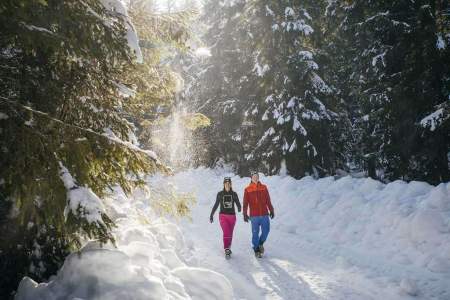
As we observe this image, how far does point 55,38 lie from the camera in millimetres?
4109

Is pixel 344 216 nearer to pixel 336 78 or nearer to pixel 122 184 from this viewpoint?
pixel 122 184

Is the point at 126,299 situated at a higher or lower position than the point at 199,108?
lower

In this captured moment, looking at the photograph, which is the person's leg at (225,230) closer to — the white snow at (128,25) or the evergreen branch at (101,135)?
the evergreen branch at (101,135)

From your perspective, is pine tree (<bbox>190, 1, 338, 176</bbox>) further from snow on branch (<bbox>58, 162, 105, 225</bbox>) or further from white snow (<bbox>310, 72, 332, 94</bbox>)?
snow on branch (<bbox>58, 162, 105, 225</bbox>)

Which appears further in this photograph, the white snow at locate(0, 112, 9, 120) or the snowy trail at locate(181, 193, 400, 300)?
the snowy trail at locate(181, 193, 400, 300)

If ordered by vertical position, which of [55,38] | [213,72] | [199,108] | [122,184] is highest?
[213,72]

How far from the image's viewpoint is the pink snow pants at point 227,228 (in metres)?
9.98

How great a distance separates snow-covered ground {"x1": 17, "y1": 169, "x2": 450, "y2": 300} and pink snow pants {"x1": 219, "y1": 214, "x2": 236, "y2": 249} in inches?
14.7

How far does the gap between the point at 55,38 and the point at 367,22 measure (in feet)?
43.8

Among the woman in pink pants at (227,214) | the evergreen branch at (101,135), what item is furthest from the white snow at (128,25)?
the woman in pink pants at (227,214)

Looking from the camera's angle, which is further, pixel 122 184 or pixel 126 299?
pixel 122 184

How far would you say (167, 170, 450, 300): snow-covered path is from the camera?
23.1ft

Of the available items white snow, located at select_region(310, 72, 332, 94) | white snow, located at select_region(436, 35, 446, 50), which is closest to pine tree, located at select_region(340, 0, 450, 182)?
white snow, located at select_region(436, 35, 446, 50)

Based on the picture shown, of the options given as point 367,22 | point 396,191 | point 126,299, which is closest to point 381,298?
point 126,299
